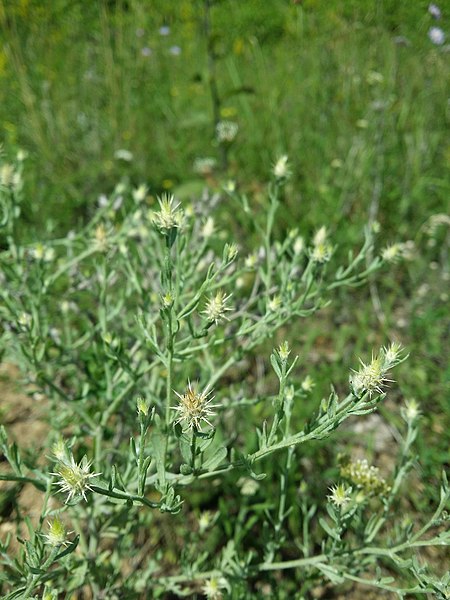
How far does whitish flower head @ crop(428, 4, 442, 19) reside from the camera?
2511mm

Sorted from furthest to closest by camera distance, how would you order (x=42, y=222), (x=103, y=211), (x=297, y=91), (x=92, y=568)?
(x=297, y=91) → (x=42, y=222) → (x=103, y=211) → (x=92, y=568)

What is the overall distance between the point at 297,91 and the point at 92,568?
123 inches

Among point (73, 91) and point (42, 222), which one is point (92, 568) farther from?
point (73, 91)

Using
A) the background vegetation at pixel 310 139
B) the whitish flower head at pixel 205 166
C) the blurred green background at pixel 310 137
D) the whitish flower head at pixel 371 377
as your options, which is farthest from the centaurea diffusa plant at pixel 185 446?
the whitish flower head at pixel 205 166

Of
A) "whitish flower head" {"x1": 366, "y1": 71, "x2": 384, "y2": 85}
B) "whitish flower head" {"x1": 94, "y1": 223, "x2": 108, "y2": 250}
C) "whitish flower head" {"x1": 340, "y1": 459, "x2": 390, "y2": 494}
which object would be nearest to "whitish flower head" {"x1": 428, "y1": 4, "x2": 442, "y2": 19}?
"whitish flower head" {"x1": 366, "y1": 71, "x2": 384, "y2": 85}

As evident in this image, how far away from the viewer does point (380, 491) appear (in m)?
1.26

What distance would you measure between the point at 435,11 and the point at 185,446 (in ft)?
8.31

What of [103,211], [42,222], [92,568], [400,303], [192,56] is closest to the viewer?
[92,568]

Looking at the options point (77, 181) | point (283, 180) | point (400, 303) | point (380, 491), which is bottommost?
point (400, 303)

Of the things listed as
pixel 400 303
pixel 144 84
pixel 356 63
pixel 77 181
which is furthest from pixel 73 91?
pixel 400 303

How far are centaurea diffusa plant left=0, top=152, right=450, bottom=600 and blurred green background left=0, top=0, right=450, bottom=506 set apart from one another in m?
0.55

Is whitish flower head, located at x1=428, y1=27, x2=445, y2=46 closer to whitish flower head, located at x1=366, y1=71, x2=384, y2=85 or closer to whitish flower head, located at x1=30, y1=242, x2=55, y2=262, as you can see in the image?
whitish flower head, located at x1=366, y1=71, x2=384, y2=85

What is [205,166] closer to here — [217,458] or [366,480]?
[366,480]

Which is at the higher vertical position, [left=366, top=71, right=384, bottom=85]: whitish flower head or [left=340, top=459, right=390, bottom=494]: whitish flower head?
[left=366, top=71, right=384, bottom=85]: whitish flower head
